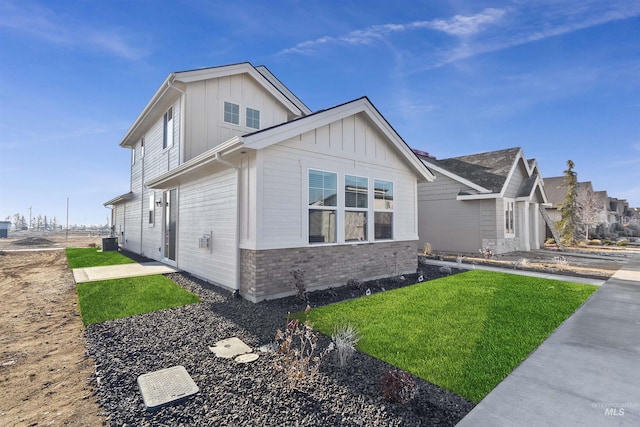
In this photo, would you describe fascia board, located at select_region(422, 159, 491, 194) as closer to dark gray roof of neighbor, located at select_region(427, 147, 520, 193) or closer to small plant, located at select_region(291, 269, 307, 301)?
dark gray roof of neighbor, located at select_region(427, 147, 520, 193)

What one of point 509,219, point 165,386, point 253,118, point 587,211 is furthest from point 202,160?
point 587,211

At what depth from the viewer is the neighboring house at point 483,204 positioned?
14430 millimetres

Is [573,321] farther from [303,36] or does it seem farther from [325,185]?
[303,36]

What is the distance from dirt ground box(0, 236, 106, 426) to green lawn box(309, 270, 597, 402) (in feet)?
9.99

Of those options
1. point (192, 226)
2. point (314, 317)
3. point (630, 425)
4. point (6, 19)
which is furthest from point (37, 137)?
point (630, 425)

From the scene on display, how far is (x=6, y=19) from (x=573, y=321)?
1612cm

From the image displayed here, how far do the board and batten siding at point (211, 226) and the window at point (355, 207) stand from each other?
299 cm

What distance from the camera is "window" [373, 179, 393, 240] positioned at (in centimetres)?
866

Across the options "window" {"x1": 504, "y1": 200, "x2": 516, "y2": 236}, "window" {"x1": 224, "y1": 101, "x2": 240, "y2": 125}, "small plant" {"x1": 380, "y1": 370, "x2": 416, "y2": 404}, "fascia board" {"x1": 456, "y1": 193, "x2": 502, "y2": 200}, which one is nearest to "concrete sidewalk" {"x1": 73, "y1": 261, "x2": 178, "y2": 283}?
"window" {"x1": 224, "y1": 101, "x2": 240, "y2": 125}

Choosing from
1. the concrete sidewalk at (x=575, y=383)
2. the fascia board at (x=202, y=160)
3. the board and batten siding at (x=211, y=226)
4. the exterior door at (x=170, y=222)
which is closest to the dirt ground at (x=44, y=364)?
the board and batten siding at (x=211, y=226)

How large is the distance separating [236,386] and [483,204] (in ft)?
49.6

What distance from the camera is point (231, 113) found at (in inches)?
432

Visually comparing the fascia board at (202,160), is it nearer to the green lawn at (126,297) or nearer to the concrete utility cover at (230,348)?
the green lawn at (126,297)

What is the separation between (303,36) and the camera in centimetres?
1109
